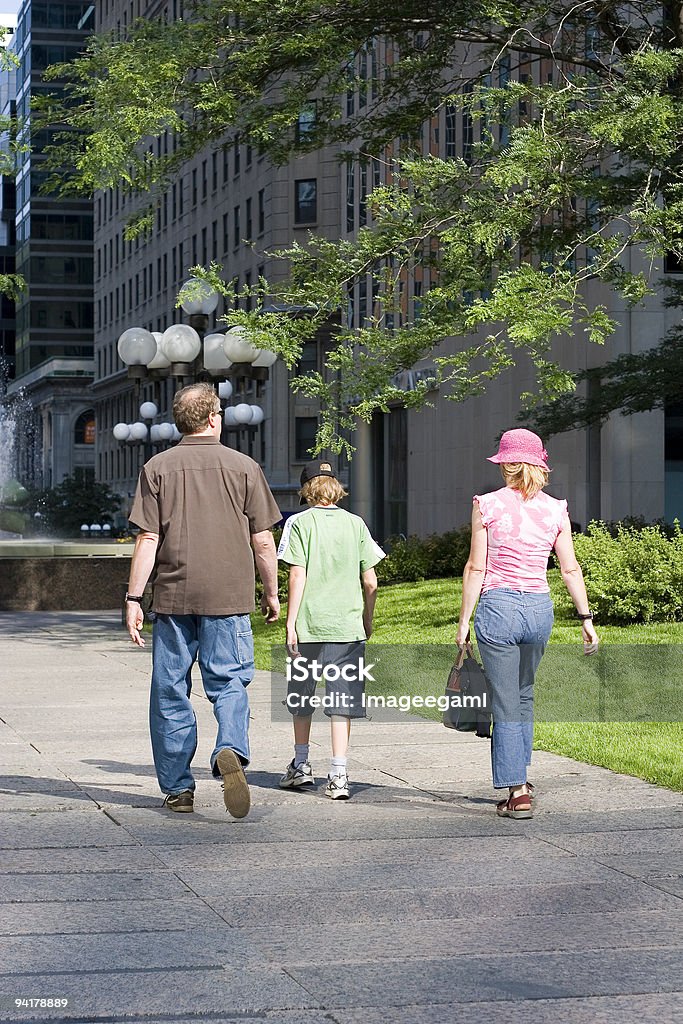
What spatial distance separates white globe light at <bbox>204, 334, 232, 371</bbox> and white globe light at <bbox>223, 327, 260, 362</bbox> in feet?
1.05

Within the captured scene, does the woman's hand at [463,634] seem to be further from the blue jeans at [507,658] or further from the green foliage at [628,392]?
the green foliage at [628,392]

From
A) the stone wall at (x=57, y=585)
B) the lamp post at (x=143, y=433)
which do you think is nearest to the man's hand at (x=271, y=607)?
the stone wall at (x=57, y=585)

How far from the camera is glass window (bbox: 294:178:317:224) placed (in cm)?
7438

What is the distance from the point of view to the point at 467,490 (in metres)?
45.2

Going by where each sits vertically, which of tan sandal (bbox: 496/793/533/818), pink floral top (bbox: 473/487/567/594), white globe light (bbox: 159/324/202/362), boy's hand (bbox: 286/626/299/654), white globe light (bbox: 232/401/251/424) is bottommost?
tan sandal (bbox: 496/793/533/818)

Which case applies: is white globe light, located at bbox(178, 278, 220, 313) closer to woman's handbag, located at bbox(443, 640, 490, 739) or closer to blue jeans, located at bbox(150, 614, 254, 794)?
blue jeans, located at bbox(150, 614, 254, 794)

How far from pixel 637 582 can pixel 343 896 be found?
12813mm

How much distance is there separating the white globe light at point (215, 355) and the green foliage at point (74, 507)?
49762 mm

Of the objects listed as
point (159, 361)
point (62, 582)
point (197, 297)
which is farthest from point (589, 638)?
point (62, 582)

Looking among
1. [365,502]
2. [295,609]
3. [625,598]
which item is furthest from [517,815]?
[365,502]

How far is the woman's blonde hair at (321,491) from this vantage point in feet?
30.6

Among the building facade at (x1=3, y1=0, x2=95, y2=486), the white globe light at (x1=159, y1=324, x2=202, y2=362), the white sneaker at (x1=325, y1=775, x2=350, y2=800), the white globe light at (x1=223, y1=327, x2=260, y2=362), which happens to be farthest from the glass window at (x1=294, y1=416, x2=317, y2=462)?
the white sneaker at (x1=325, y1=775, x2=350, y2=800)

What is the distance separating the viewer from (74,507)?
71812 millimetres

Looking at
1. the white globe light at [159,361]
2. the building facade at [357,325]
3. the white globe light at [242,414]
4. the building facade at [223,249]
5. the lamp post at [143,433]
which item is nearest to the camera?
the white globe light at [159,361]
